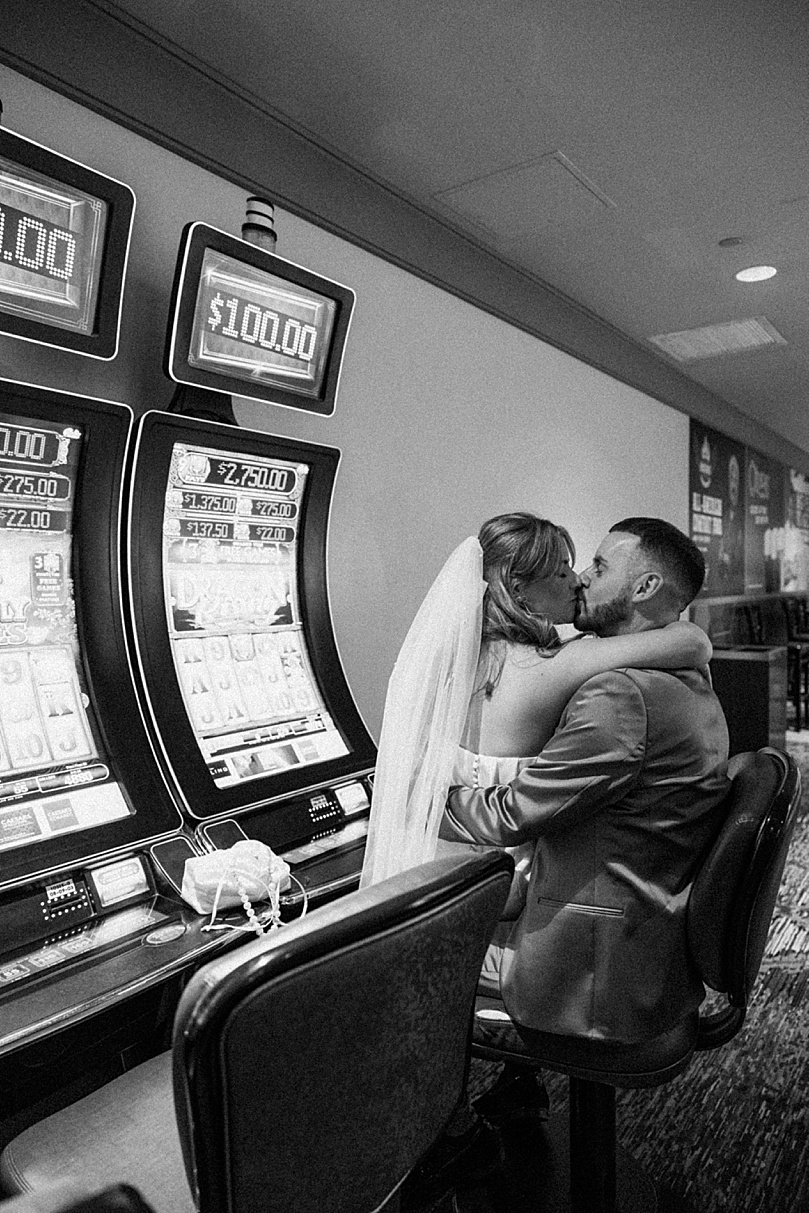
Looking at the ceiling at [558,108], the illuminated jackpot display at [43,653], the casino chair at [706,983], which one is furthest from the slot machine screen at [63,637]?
the ceiling at [558,108]

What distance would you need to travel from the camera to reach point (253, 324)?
1.87 metres

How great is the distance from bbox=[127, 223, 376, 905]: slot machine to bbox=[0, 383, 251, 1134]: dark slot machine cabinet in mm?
76

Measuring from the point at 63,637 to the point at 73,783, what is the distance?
0.91ft

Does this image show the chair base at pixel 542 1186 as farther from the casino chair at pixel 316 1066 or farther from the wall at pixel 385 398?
the wall at pixel 385 398

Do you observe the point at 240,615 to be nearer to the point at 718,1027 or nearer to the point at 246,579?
the point at 246,579

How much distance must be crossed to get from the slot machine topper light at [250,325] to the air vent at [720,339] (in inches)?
138

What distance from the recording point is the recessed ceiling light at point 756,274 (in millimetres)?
3881

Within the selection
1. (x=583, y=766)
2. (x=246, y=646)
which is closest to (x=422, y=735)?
(x=583, y=766)

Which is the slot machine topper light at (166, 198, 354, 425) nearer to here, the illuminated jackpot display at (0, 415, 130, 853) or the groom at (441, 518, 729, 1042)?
the illuminated jackpot display at (0, 415, 130, 853)

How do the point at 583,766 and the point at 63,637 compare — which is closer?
the point at 583,766

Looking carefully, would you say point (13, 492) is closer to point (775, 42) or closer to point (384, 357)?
point (384, 357)

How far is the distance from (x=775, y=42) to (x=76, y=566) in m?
2.26

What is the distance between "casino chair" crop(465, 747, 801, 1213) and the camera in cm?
132

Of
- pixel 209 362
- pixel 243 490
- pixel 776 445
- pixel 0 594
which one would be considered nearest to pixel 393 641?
pixel 243 490
